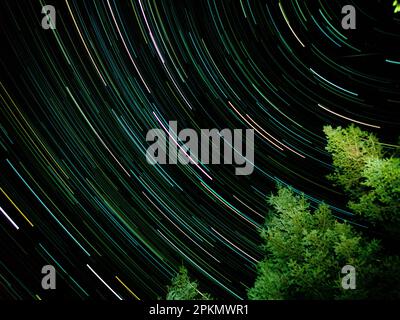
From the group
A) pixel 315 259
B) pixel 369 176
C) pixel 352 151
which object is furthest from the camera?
pixel 352 151

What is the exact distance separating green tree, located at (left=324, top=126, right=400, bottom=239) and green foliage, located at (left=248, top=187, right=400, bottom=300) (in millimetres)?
669

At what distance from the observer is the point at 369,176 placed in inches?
373

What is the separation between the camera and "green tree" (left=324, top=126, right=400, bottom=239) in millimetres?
9344

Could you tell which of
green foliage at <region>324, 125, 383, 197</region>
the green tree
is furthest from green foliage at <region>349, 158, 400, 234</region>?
green foliage at <region>324, 125, 383, 197</region>

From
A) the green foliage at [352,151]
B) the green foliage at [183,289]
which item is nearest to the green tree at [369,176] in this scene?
the green foliage at [352,151]

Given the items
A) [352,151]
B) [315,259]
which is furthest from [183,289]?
[352,151]

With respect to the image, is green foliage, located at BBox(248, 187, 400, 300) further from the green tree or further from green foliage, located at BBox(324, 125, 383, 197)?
green foliage, located at BBox(324, 125, 383, 197)

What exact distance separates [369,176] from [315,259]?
2628 mm

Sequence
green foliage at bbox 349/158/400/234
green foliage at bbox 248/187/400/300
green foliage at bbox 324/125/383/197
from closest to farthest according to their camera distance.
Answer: green foliage at bbox 248/187/400/300 < green foliage at bbox 349/158/400/234 < green foliage at bbox 324/125/383/197

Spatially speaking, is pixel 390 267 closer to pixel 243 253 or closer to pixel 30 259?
pixel 243 253

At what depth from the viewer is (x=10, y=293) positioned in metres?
51.1

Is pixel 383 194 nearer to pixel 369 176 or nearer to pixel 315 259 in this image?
pixel 369 176

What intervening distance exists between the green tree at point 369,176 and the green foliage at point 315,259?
0.67m
